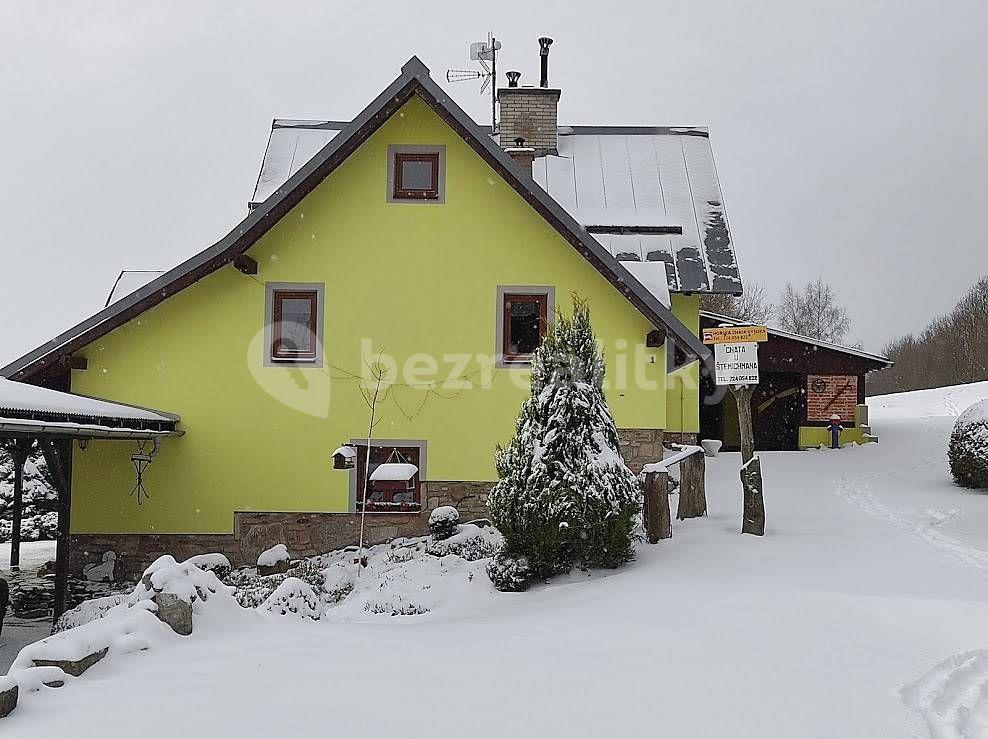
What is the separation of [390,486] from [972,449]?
960 centimetres

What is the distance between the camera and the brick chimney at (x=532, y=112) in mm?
19297

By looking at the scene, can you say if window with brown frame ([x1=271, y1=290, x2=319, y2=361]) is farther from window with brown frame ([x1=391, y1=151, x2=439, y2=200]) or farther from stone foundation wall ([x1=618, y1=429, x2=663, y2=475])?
stone foundation wall ([x1=618, y1=429, x2=663, y2=475])

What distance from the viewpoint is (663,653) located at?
5.37m

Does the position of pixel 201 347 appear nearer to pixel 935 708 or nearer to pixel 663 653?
pixel 663 653

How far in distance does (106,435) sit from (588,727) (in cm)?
787

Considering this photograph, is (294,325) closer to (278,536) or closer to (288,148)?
(278,536)

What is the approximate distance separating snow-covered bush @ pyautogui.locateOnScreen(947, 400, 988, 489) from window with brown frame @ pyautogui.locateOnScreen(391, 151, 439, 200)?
9708 millimetres

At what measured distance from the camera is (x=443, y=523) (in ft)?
39.0

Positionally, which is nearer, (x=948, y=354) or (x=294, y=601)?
(x=294, y=601)

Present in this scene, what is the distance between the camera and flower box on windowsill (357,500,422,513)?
12.2 m

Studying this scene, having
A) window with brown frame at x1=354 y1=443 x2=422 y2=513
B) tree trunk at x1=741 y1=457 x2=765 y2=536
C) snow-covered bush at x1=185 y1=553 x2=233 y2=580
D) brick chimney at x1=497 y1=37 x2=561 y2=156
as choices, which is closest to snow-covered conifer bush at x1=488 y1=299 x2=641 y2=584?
tree trunk at x1=741 y1=457 x2=765 y2=536

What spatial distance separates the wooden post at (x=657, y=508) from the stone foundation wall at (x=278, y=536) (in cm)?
310

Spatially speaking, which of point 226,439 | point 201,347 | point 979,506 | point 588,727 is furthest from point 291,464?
point 979,506

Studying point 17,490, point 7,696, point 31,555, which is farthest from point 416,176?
point 31,555
